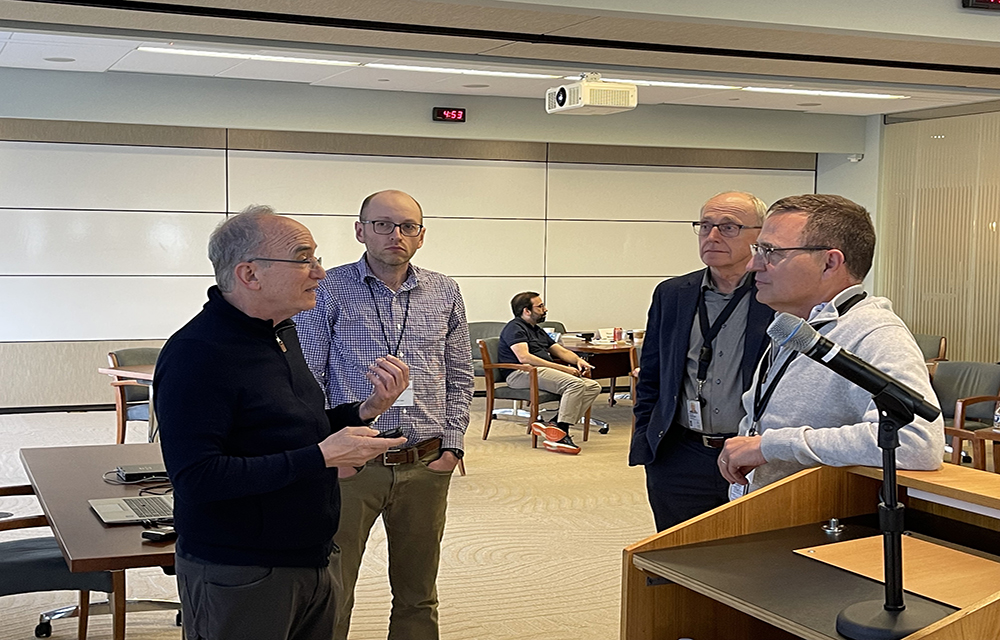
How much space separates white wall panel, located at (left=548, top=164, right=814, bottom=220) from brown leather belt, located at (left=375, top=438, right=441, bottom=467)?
8.83 m

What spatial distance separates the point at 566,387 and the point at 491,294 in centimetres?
320

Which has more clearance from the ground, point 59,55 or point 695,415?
point 59,55

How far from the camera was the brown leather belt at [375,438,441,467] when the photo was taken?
146 inches

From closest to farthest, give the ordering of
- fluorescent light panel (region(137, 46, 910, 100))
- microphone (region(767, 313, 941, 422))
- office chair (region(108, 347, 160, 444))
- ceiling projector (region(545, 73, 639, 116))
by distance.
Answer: microphone (region(767, 313, 941, 422)) → office chair (region(108, 347, 160, 444)) → fluorescent light panel (region(137, 46, 910, 100)) → ceiling projector (region(545, 73, 639, 116))

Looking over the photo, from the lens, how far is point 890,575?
189 centimetres

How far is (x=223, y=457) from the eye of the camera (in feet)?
8.45

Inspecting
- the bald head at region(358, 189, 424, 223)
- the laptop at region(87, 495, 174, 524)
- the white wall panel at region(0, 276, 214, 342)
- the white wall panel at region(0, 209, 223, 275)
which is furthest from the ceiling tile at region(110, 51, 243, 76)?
the laptop at region(87, 495, 174, 524)

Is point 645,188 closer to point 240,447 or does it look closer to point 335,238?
point 335,238

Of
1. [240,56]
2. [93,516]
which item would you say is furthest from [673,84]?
[93,516]

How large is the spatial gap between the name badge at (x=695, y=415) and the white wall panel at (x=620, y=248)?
8.88 m

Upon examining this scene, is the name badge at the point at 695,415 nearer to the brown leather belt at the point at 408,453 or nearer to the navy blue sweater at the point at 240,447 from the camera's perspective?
the brown leather belt at the point at 408,453

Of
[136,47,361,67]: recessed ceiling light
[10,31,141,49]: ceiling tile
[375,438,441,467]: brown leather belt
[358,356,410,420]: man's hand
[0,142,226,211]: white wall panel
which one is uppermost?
[136,47,361,67]: recessed ceiling light

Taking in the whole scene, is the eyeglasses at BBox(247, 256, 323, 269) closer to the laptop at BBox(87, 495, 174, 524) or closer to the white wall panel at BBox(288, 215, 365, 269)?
the laptop at BBox(87, 495, 174, 524)

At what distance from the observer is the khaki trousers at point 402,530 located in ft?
12.1
